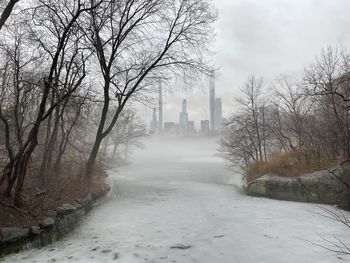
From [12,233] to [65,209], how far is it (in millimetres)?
3865

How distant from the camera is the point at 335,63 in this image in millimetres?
21859

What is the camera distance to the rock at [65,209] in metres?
12.9

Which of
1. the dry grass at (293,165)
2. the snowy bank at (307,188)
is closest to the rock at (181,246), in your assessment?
the snowy bank at (307,188)

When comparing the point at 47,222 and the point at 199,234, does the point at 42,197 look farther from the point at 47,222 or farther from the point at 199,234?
the point at 199,234

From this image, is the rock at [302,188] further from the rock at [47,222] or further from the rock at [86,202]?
the rock at [47,222]

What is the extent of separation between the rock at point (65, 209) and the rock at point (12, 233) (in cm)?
274

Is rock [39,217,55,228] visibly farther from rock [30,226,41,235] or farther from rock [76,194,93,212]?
rock [76,194,93,212]

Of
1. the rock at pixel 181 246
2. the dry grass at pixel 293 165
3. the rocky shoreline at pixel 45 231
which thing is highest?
the dry grass at pixel 293 165

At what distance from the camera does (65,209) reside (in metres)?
13.5

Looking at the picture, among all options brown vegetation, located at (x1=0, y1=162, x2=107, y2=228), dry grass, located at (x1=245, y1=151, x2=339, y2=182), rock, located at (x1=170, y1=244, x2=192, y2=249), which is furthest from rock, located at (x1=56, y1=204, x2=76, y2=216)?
dry grass, located at (x1=245, y1=151, x2=339, y2=182)

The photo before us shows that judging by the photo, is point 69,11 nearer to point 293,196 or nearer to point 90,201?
point 90,201

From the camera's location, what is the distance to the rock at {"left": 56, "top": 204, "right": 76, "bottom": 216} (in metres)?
12.9

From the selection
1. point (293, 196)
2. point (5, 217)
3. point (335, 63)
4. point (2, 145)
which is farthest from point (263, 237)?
point (2, 145)

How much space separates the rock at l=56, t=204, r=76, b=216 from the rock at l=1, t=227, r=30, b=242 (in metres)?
2.74
